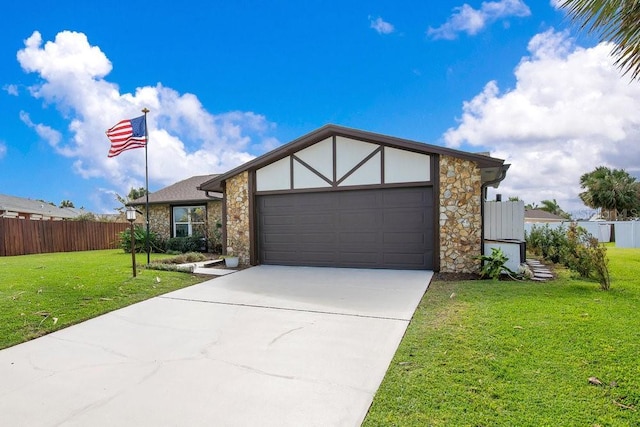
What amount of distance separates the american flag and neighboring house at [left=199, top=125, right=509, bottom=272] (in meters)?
2.83

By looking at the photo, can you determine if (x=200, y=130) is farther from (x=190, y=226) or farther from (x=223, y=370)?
(x=223, y=370)

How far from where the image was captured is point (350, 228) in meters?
9.44

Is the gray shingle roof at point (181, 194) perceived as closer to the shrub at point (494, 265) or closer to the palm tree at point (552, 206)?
the shrub at point (494, 265)

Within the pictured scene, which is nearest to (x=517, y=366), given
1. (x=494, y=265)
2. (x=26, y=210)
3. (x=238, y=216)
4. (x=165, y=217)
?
(x=494, y=265)

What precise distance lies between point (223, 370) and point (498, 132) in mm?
13728

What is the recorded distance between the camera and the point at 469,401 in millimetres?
2578

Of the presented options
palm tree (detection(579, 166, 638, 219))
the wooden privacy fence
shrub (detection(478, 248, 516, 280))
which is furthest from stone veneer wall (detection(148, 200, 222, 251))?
palm tree (detection(579, 166, 638, 219))

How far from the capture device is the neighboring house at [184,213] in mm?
15414

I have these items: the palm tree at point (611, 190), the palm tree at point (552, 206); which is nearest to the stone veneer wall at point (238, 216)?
the palm tree at point (611, 190)

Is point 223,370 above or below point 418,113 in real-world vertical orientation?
below

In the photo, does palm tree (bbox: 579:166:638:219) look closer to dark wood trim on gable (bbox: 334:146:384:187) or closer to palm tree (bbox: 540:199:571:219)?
palm tree (bbox: 540:199:571:219)

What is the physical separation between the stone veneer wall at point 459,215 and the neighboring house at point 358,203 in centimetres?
2

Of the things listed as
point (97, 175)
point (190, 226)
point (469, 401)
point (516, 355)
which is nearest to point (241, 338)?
point (469, 401)

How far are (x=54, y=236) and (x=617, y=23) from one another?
69.2 feet
